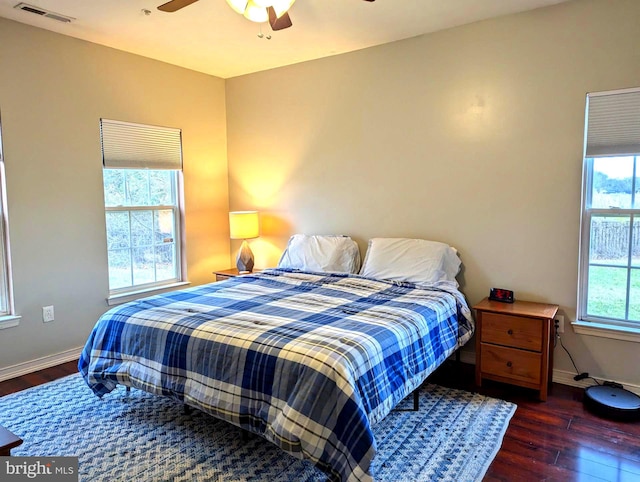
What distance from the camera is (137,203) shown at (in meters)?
4.04

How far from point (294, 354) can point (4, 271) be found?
2.51 m

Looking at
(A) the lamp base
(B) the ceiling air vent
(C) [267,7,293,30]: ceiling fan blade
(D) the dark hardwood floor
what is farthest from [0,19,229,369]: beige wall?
(C) [267,7,293,30]: ceiling fan blade

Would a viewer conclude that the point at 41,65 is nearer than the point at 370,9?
No

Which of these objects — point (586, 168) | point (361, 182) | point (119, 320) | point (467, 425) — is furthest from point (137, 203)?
point (586, 168)

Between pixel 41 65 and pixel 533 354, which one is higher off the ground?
pixel 41 65

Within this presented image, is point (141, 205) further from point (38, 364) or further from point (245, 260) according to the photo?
point (38, 364)

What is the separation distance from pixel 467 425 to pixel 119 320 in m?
2.06

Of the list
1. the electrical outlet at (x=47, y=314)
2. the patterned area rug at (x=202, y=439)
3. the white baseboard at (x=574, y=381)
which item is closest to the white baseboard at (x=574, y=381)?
the white baseboard at (x=574, y=381)

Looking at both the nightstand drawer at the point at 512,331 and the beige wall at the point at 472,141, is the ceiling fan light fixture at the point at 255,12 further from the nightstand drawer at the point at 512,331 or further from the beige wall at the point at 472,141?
the nightstand drawer at the point at 512,331

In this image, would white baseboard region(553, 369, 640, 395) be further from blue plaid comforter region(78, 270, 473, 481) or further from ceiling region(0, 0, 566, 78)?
ceiling region(0, 0, 566, 78)

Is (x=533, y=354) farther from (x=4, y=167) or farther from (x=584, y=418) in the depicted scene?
(x=4, y=167)

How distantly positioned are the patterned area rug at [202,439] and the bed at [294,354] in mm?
238

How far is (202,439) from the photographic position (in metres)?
2.38

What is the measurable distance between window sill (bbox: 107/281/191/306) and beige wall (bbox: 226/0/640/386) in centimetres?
116
